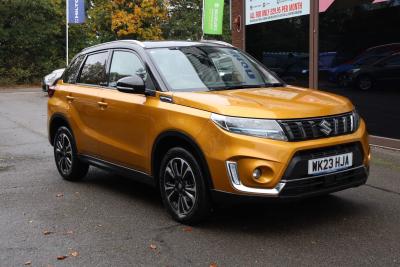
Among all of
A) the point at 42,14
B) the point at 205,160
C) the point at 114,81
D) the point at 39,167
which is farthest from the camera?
the point at 42,14

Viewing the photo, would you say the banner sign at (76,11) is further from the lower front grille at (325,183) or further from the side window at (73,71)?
the lower front grille at (325,183)

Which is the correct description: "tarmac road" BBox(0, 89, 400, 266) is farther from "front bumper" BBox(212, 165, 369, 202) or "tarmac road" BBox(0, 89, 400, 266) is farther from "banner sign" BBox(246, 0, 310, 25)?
"banner sign" BBox(246, 0, 310, 25)

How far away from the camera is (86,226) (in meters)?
5.21

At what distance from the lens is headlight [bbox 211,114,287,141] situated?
4535 millimetres

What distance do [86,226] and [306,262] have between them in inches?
84.3

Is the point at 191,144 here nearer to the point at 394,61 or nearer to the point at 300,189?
the point at 300,189

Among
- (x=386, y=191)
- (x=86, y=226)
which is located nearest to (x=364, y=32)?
(x=386, y=191)

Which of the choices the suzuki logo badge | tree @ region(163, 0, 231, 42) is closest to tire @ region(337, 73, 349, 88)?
the suzuki logo badge

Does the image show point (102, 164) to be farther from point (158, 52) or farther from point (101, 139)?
point (158, 52)

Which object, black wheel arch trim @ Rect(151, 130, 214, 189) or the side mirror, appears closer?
black wheel arch trim @ Rect(151, 130, 214, 189)

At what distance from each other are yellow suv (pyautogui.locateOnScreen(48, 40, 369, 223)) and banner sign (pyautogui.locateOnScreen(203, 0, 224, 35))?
36.0 feet

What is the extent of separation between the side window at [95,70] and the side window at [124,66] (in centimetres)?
19

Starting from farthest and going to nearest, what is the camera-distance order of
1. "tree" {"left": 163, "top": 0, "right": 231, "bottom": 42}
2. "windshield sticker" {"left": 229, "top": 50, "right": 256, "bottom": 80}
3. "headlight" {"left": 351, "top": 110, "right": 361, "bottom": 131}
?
"tree" {"left": 163, "top": 0, "right": 231, "bottom": 42} < "windshield sticker" {"left": 229, "top": 50, "right": 256, "bottom": 80} < "headlight" {"left": 351, "top": 110, "right": 361, "bottom": 131}

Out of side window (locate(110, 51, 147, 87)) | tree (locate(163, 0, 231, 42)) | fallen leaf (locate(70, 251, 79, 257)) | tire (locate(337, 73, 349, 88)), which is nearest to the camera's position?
fallen leaf (locate(70, 251, 79, 257))
